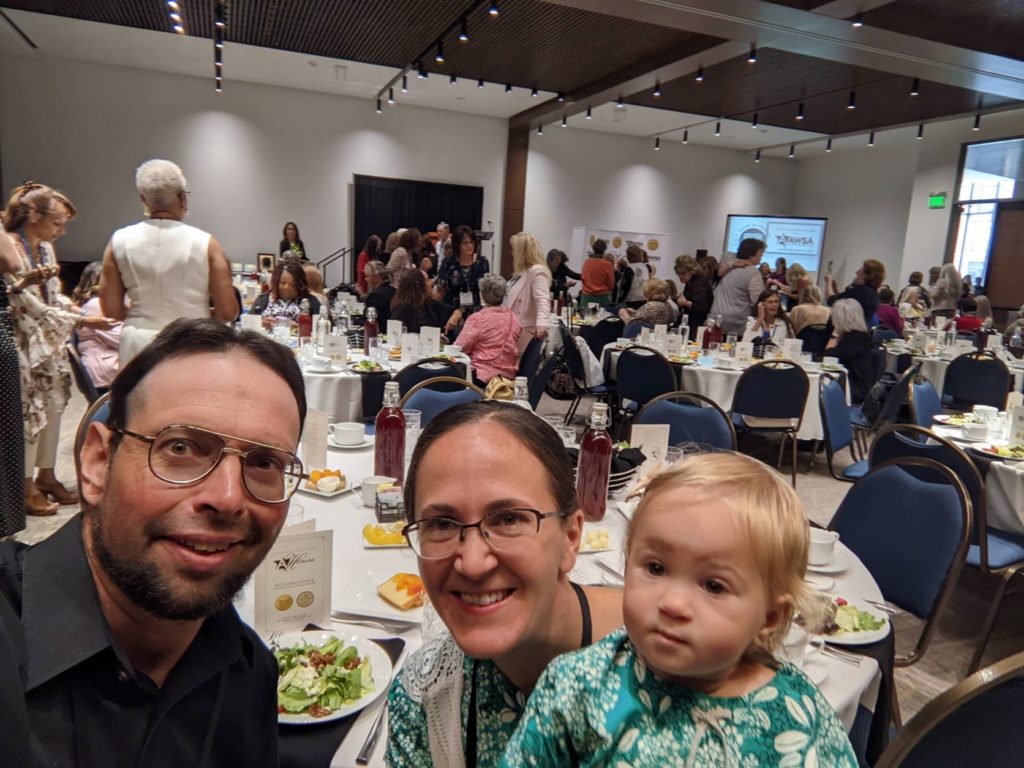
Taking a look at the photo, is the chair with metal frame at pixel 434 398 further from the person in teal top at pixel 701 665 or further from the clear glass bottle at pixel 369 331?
the person in teal top at pixel 701 665

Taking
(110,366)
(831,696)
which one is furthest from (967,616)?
(110,366)

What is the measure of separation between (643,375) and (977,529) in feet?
8.30

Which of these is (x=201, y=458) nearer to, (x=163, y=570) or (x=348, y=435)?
(x=163, y=570)

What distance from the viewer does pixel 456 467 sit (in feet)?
2.90

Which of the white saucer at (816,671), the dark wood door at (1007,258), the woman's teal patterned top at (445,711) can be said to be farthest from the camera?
the dark wood door at (1007,258)

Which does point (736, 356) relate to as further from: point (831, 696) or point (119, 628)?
point (119, 628)

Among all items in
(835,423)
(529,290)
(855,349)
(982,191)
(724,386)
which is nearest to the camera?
(835,423)

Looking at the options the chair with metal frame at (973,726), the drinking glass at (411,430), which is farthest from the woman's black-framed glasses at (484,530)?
the drinking glass at (411,430)

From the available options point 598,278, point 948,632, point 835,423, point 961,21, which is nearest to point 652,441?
point 948,632

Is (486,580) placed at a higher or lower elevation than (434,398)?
higher

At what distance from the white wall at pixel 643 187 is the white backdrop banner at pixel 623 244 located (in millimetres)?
190

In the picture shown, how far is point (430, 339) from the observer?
15.5ft

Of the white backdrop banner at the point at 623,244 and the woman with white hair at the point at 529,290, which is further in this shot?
the white backdrop banner at the point at 623,244

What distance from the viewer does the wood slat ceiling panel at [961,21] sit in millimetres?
6090
